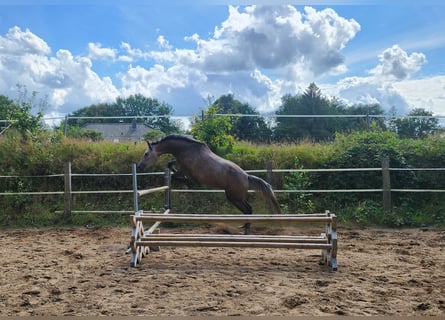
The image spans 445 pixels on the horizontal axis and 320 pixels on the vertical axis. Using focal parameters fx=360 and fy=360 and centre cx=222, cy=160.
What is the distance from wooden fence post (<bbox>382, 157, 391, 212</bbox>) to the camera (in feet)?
24.8

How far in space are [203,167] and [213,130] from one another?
3278 millimetres

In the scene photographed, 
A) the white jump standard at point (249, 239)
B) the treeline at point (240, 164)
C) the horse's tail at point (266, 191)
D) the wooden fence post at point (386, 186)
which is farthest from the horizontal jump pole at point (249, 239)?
the wooden fence post at point (386, 186)

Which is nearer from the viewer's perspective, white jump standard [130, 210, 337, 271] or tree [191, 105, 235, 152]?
white jump standard [130, 210, 337, 271]

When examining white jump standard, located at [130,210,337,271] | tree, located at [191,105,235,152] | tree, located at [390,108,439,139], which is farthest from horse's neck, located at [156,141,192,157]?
tree, located at [390,108,439,139]

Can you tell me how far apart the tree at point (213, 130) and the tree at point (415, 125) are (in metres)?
5.53

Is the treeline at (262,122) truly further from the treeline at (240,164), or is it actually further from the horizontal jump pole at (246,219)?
the horizontal jump pole at (246,219)

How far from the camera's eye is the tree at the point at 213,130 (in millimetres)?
8758

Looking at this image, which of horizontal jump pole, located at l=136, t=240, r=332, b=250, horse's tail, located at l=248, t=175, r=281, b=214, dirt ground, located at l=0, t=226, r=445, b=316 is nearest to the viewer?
dirt ground, located at l=0, t=226, r=445, b=316

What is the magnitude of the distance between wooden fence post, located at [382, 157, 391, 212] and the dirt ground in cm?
190

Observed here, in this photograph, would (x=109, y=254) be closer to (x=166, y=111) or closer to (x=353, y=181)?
(x=353, y=181)

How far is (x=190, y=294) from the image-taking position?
3184mm

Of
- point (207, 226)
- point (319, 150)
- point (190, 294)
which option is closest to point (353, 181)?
point (319, 150)

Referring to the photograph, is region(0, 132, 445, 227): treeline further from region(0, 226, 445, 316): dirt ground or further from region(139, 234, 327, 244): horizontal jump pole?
region(139, 234, 327, 244): horizontal jump pole

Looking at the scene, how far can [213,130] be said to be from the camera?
8.80 meters
